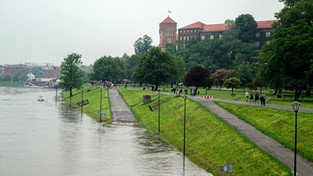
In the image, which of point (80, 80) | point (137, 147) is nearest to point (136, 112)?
point (137, 147)

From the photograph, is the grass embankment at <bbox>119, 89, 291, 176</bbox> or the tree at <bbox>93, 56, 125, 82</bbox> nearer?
the grass embankment at <bbox>119, 89, 291, 176</bbox>

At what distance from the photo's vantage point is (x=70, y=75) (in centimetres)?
15338

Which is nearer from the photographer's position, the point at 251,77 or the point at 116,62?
the point at 251,77

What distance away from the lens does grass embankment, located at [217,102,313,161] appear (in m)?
36.6

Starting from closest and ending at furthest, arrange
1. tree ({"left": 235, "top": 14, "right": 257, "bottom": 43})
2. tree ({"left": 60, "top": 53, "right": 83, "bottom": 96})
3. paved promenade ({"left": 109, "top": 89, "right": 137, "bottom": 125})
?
paved promenade ({"left": 109, "top": 89, "right": 137, "bottom": 125}), tree ({"left": 60, "top": 53, "right": 83, "bottom": 96}), tree ({"left": 235, "top": 14, "right": 257, "bottom": 43})

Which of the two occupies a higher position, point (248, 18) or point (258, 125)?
point (248, 18)

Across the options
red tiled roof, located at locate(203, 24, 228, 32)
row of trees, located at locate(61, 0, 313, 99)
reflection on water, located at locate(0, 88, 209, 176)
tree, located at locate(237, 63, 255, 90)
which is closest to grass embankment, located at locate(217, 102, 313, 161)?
reflection on water, located at locate(0, 88, 209, 176)

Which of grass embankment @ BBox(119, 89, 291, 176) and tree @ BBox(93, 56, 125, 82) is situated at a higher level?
tree @ BBox(93, 56, 125, 82)

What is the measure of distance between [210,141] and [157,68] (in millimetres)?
63859

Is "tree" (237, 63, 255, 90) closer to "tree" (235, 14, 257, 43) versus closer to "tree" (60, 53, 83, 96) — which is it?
"tree" (235, 14, 257, 43)

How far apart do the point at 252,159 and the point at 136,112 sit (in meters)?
45.6

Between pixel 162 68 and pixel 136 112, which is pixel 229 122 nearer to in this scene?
pixel 136 112

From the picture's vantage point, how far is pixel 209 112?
56.9 meters

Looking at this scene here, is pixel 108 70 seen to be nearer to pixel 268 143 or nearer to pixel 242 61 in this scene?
pixel 242 61
